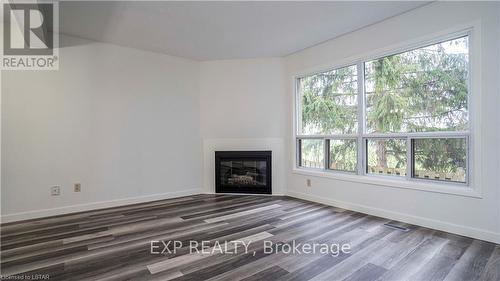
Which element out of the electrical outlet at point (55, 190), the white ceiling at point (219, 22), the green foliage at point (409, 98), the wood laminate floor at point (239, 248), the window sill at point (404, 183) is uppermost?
the white ceiling at point (219, 22)

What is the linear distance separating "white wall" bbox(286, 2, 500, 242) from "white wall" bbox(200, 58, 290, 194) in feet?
3.55

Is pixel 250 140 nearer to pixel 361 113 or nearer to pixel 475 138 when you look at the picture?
pixel 361 113

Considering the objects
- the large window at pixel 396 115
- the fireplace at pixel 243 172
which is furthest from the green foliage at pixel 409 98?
the fireplace at pixel 243 172

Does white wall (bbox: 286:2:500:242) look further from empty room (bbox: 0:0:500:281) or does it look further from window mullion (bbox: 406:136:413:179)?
window mullion (bbox: 406:136:413:179)

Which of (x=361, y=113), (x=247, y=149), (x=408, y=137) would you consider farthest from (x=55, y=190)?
(x=408, y=137)

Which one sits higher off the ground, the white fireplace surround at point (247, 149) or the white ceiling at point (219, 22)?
the white ceiling at point (219, 22)

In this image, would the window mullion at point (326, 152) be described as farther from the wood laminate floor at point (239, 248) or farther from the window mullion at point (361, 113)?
the wood laminate floor at point (239, 248)

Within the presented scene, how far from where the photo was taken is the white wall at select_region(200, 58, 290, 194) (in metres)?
4.50

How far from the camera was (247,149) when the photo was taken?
180 inches

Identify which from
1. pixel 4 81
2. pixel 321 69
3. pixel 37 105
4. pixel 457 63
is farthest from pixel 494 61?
pixel 4 81

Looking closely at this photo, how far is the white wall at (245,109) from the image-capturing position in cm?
450

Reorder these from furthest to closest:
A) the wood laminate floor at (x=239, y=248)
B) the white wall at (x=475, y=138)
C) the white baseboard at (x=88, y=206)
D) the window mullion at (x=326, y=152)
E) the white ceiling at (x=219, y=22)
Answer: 1. the window mullion at (x=326, y=152)
2. the white baseboard at (x=88, y=206)
3. the white ceiling at (x=219, y=22)
4. the white wall at (x=475, y=138)
5. the wood laminate floor at (x=239, y=248)

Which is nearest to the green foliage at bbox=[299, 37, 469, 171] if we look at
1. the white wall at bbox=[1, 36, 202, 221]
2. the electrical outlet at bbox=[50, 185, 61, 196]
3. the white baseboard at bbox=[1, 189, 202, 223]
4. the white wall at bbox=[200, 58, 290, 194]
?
the white wall at bbox=[200, 58, 290, 194]

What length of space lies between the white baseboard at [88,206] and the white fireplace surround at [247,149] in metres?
0.41
